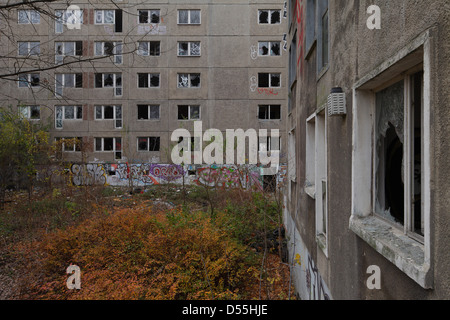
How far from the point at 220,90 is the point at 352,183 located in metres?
21.2

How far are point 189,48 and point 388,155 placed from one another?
75.8 feet

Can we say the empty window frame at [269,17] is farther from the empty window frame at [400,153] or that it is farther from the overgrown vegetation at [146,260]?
the empty window frame at [400,153]

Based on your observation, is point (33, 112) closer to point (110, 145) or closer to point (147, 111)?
point (110, 145)

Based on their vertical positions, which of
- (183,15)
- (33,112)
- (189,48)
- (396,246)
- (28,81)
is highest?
(183,15)

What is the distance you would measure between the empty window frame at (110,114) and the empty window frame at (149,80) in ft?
8.65

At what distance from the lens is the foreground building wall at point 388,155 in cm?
146

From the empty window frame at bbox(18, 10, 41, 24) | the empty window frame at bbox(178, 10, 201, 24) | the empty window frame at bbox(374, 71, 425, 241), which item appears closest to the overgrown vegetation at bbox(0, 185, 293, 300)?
the empty window frame at bbox(374, 71, 425, 241)

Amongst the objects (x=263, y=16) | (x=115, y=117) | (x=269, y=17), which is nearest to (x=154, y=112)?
(x=115, y=117)

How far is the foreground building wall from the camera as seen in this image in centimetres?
146

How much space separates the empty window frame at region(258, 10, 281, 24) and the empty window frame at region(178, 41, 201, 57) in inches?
215

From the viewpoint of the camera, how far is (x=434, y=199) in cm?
147

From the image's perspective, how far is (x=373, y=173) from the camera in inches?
106

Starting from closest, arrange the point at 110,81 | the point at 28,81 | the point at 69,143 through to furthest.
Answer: the point at 28,81, the point at 69,143, the point at 110,81
